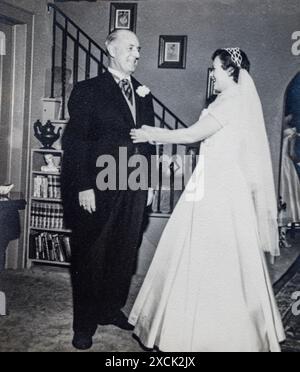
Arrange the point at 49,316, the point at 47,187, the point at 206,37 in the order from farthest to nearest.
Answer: the point at 206,37, the point at 47,187, the point at 49,316

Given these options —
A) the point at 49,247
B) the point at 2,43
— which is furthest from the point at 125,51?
the point at 49,247

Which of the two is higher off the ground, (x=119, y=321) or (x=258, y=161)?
(x=258, y=161)

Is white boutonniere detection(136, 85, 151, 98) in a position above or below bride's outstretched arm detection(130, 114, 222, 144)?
above

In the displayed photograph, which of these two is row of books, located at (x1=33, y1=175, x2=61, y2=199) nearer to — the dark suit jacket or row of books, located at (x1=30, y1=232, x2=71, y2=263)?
row of books, located at (x1=30, y1=232, x2=71, y2=263)

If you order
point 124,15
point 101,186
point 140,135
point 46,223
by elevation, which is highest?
point 124,15

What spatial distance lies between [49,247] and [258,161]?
2.49m

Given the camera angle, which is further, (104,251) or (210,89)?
(210,89)

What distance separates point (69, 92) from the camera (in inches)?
182

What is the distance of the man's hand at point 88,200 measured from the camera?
102 inches

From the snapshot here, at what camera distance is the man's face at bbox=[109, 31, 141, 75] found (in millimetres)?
2648

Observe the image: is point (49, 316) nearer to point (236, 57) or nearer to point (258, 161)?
point (258, 161)

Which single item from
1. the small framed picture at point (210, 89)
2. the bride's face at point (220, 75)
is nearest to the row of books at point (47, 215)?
the small framed picture at point (210, 89)

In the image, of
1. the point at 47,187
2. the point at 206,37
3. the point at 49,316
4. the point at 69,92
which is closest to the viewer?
the point at 49,316

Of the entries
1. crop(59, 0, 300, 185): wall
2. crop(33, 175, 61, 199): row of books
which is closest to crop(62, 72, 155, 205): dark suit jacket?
crop(33, 175, 61, 199): row of books
